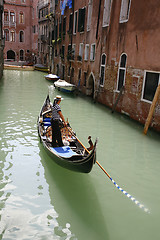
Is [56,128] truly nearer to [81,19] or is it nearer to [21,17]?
[81,19]

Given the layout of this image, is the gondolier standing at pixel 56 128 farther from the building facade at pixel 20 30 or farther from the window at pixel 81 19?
the building facade at pixel 20 30

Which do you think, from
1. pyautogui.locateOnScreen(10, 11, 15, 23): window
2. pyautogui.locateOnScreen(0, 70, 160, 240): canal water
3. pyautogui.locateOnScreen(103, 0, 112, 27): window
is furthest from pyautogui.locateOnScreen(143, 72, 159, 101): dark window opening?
pyautogui.locateOnScreen(10, 11, 15, 23): window

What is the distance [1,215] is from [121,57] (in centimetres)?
869

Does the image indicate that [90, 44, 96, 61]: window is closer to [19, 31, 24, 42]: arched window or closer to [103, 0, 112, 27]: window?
[103, 0, 112, 27]: window

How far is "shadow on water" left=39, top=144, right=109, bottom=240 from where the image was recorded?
3.50 metres

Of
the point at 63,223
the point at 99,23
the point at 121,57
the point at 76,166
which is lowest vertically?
the point at 63,223

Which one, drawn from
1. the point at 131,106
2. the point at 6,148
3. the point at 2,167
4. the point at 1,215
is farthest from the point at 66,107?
the point at 1,215

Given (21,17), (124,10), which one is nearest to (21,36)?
(21,17)

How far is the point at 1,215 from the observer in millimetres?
A: 3689

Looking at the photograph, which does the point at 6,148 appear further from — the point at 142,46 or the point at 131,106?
the point at 142,46

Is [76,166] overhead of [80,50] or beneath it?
beneath

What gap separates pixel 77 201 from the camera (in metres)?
4.14

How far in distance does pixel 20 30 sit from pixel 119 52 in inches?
1124

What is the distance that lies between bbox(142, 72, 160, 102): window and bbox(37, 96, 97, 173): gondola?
12.8 feet
